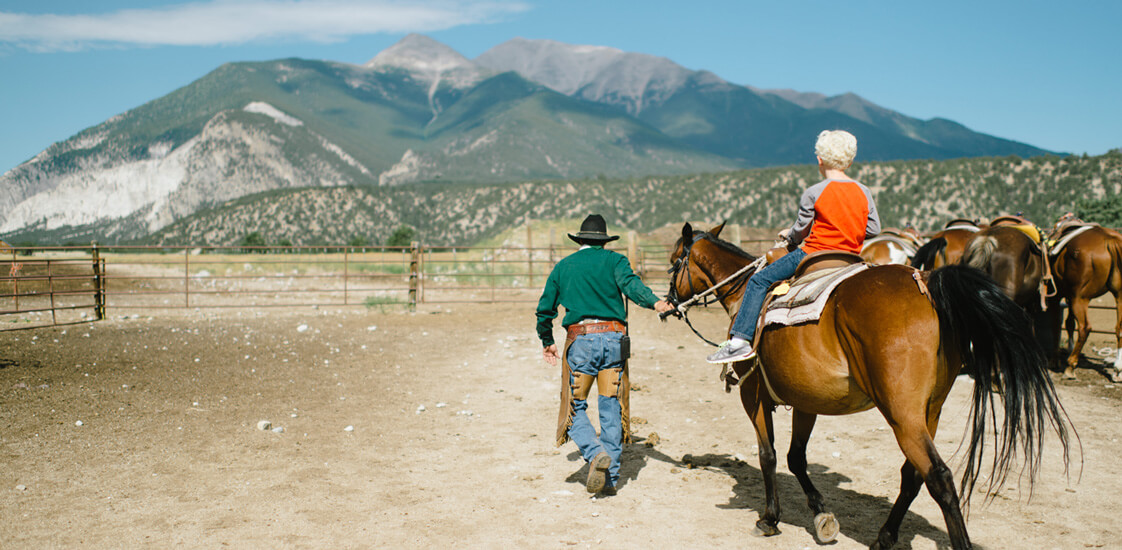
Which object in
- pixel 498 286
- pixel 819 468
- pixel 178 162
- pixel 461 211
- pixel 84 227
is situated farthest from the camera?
pixel 178 162

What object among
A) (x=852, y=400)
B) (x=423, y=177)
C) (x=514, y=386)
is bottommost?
(x=514, y=386)

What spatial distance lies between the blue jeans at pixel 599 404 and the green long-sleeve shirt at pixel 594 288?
17cm

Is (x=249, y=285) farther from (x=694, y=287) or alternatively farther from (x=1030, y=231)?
(x=1030, y=231)

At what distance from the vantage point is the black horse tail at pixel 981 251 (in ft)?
27.0

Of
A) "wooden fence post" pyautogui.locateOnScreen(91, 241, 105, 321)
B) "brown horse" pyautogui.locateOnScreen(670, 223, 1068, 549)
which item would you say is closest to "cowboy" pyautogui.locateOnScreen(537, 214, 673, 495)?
"brown horse" pyautogui.locateOnScreen(670, 223, 1068, 549)

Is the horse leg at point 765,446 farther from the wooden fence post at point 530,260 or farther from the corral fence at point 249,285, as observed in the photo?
the wooden fence post at point 530,260

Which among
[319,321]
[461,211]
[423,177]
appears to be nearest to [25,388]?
[319,321]

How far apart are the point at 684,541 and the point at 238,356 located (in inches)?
328

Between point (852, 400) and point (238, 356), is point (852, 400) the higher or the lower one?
the higher one

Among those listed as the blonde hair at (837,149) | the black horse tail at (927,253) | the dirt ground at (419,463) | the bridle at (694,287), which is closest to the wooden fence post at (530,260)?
the dirt ground at (419,463)

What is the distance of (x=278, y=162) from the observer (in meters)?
157

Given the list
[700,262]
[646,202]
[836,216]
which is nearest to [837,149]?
[836,216]

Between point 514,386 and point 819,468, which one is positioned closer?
point 819,468

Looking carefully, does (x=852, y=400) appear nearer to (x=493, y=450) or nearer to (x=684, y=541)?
(x=684, y=541)
